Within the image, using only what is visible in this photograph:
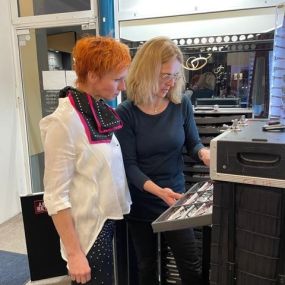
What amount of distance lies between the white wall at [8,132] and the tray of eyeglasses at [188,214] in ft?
7.77

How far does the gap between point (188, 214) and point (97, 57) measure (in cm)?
55

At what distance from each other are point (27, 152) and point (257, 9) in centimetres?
244

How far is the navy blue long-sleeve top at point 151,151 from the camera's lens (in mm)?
1281

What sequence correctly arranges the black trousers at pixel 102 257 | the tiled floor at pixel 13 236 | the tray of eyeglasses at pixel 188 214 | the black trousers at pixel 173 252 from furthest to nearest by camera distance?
the tiled floor at pixel 13 236
the black trousers at pixel 173 252
the black trousers at pixel 102 257
the tray of eyeglasses at pixel 188 214

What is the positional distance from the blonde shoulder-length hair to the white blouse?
11.3 inches

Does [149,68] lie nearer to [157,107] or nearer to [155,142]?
[157,107]

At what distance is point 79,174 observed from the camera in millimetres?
1006

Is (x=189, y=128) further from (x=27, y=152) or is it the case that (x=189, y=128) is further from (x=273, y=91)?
(x=27, y=152)

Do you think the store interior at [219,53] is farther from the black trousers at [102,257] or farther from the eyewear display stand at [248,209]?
the eyewear display stand at [248,209]

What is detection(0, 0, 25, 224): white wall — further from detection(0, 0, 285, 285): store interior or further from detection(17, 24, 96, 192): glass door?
detection(0, 0, 285, 285): store interior

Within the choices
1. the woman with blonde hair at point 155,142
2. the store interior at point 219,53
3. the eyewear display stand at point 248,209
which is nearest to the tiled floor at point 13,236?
the store interior at point 219,53

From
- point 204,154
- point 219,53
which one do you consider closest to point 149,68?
point 204,154

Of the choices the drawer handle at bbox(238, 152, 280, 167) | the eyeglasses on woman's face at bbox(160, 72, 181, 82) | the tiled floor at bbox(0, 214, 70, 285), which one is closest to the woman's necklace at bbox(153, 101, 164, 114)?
the eyeglasses on woman's face at bbox(160, 72, 181, 82)

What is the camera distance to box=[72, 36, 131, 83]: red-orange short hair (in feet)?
3.25
